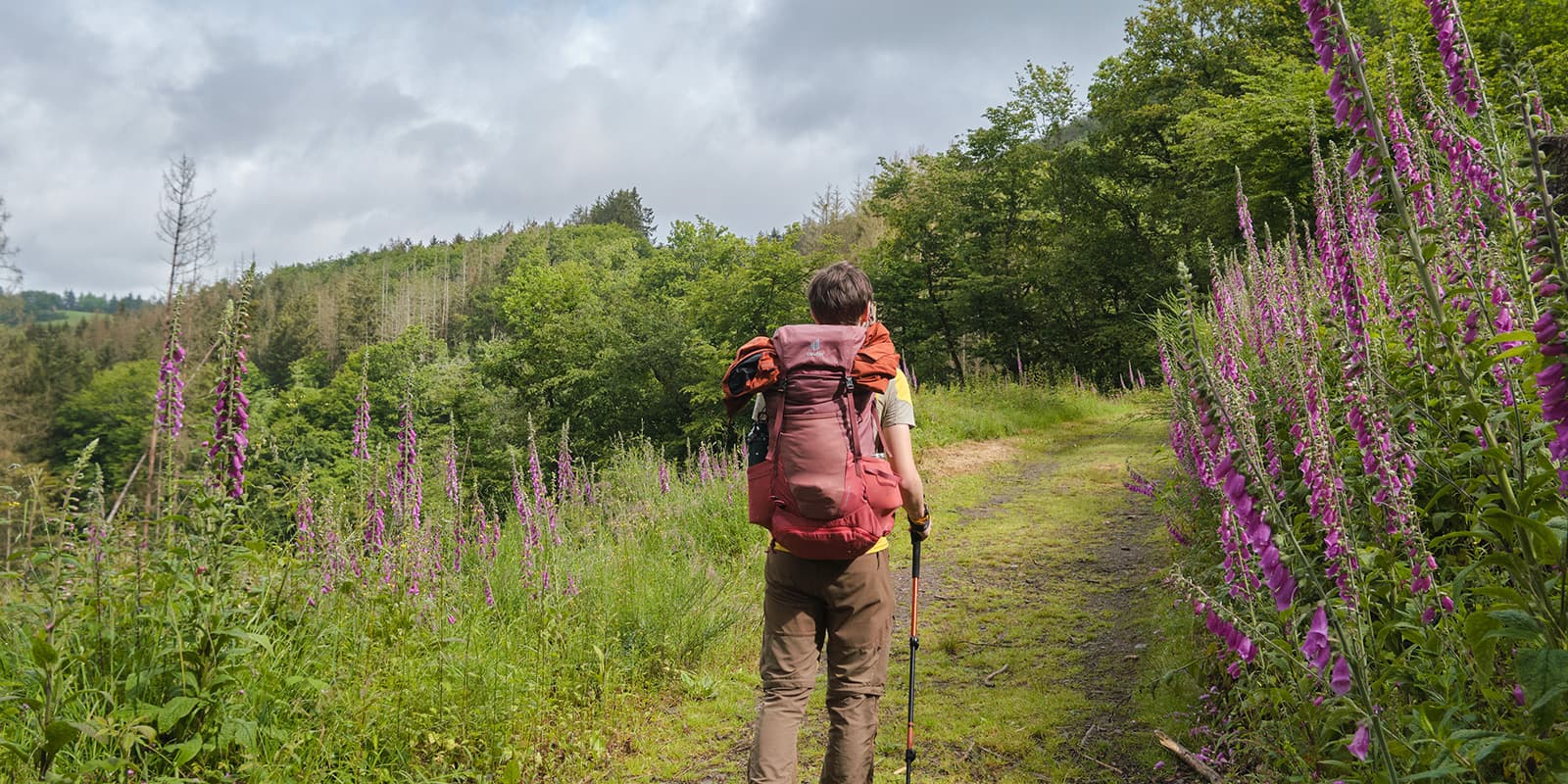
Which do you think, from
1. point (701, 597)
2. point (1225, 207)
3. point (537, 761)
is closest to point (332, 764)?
point (537, 761)

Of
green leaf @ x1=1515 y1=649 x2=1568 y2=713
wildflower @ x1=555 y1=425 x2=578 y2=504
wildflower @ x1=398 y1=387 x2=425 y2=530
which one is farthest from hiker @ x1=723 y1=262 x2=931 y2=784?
wildflower @ x1=555 y1=425 x2=578 y2=504

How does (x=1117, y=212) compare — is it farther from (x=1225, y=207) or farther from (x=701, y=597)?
(x=701, y=597)

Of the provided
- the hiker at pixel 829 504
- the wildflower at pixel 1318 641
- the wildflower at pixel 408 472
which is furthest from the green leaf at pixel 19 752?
the wildflower at pixel 1318 641

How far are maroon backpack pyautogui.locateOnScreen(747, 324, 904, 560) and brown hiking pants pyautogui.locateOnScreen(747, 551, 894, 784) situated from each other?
0.45 feet

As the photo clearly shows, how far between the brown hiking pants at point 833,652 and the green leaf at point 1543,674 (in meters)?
1.99

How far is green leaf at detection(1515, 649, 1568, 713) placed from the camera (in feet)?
4.70

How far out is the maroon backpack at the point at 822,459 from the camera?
3047mm

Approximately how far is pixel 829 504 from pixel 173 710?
230 centimetres

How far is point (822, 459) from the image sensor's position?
3051mm

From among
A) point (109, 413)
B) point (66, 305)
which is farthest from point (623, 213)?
point (66, 305)

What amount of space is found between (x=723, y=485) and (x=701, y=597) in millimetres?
3604

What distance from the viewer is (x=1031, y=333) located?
31.2 metres

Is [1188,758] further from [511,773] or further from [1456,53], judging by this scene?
[511,773]

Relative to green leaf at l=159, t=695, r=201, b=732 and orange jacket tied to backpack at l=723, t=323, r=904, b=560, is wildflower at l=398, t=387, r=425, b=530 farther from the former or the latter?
orange jacket tied to backpack at l=723, t=323, r=904, b=560
